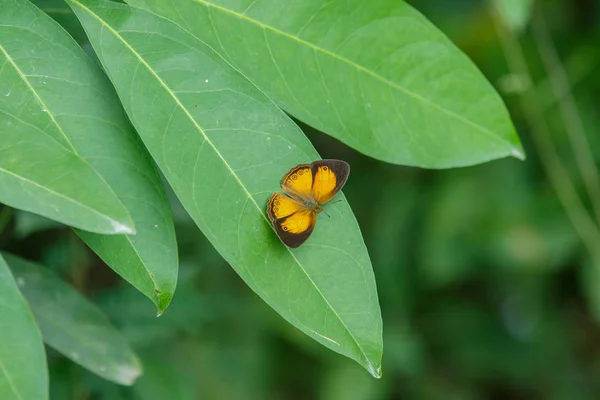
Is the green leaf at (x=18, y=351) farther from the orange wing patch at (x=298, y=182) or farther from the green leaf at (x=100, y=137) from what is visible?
the orange wing patch at (x=298, y=182)

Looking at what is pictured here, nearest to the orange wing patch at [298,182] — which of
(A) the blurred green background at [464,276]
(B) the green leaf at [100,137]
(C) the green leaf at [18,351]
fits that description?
(B) the green leaf at [100,137]

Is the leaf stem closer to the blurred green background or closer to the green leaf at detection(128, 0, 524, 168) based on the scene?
the blurred green background

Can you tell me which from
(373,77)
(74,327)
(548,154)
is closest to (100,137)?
(373,77)

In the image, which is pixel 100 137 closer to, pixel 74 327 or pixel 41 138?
pixel 41 138

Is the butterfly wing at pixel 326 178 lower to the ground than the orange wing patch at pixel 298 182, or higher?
lower

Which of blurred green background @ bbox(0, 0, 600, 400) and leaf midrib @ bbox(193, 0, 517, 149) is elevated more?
leaf midrib @ bbox(193, 0, 517, 149)

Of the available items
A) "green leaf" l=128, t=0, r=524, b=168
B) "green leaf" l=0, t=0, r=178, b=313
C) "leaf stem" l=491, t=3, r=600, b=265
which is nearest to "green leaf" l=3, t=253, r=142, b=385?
"green leaf" l=0, t=0, r=178, b=313
